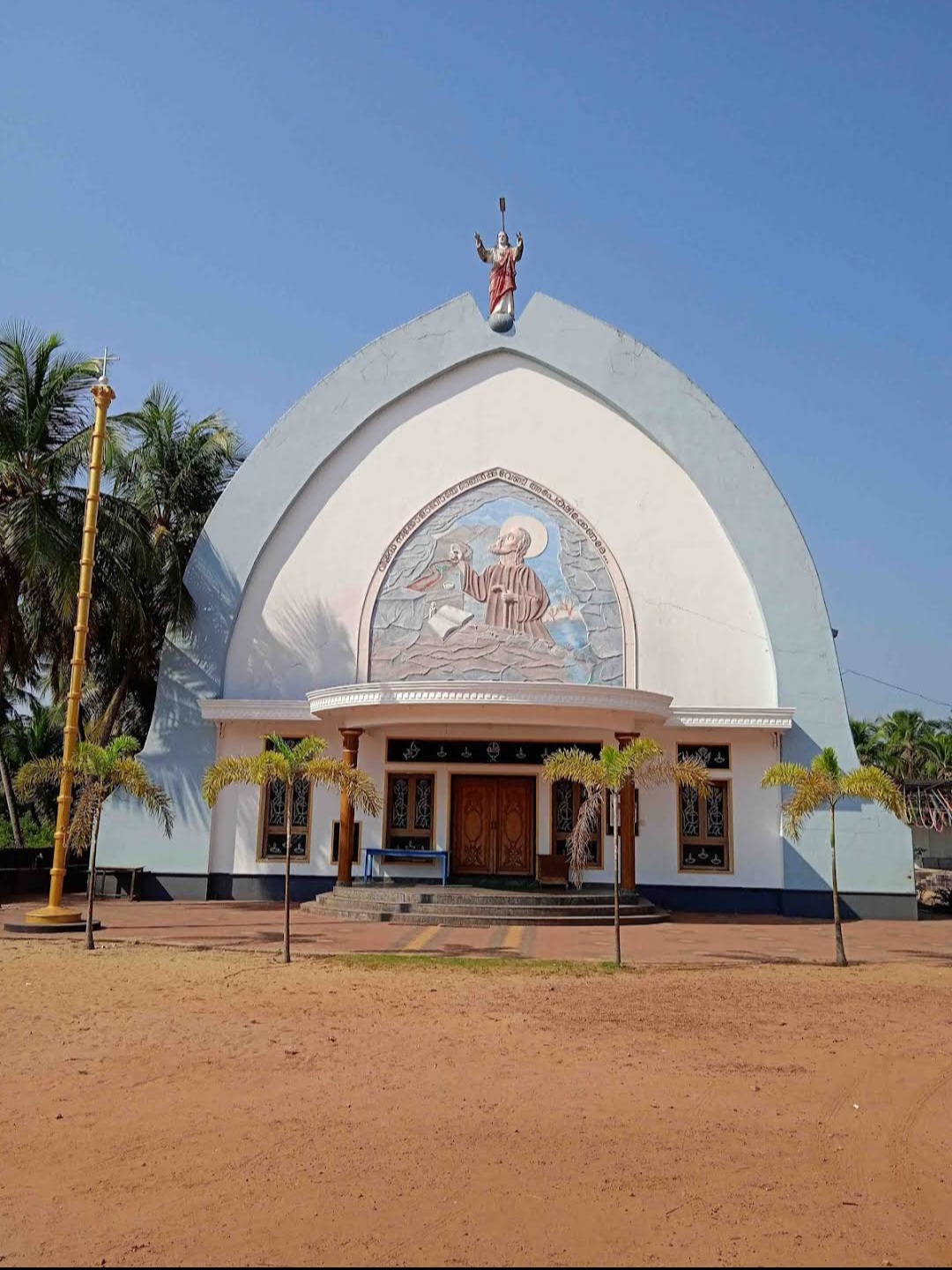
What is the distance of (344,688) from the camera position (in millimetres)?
17094

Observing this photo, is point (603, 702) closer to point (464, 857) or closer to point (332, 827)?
Result: point (464, 857)

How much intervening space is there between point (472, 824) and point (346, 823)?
258cm

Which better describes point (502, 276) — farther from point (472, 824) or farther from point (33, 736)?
point (33, 736)

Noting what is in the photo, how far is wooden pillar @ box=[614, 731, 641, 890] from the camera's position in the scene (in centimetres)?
1733

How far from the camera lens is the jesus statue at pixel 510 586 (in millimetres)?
18562

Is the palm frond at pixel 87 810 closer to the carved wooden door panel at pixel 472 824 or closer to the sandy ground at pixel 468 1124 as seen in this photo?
the sandy ground at pixel 468 1124

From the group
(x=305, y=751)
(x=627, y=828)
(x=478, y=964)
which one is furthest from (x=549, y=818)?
(x=478, y=964)

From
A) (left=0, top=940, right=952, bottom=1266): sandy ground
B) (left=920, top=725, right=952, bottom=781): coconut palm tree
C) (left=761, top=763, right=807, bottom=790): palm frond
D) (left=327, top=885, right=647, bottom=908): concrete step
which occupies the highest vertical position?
(left=920, top=725, right=952, bottom=781): coconut palm tree

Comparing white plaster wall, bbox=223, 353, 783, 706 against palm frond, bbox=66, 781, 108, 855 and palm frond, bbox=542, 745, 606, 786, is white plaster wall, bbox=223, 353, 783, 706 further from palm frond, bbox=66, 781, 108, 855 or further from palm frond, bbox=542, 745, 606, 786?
palm frond, bbox=542, 745, 606, 786

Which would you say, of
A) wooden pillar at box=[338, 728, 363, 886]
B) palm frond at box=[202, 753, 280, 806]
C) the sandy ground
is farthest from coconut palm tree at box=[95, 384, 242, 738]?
the sandy ground

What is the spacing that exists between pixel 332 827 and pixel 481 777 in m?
2.72

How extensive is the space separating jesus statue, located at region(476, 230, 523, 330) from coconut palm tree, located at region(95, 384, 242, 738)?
7300 mm

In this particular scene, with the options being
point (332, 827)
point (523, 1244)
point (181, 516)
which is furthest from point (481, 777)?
point (523, 1244)

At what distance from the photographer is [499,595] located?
1873cm
